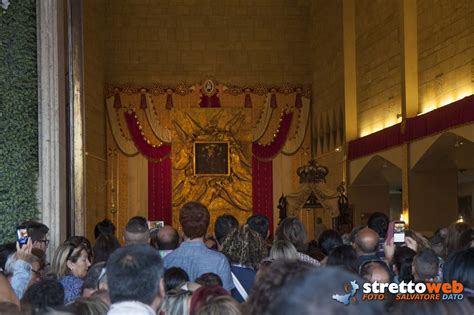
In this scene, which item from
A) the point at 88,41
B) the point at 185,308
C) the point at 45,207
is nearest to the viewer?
the point at 185,308

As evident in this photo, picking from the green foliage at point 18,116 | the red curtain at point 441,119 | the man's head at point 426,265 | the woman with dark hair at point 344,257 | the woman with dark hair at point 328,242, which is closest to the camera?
the man's head at point 426,265

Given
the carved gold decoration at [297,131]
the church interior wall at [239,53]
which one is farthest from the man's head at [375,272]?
the carved gold decoration at [297,131]

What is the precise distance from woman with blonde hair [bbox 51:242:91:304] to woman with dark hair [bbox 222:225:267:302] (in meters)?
0.99

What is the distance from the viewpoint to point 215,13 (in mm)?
27562

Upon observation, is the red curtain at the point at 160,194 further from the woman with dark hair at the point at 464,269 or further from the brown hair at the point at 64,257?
the woman with dark hair at the point at 464,269

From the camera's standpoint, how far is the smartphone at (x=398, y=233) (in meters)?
6.34

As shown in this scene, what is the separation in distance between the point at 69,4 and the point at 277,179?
14.2m

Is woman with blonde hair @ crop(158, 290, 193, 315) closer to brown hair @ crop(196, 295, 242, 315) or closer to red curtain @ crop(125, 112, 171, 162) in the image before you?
brown hair @ crop(196, 295, 242, 315)

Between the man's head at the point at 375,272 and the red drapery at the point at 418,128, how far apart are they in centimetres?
1025

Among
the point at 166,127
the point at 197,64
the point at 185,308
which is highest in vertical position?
the point at 197,64

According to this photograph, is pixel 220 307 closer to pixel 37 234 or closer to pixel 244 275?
pixel 244 275

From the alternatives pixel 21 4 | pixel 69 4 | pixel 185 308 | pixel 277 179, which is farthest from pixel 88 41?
pixel 185 308

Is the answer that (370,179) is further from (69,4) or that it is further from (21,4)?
(21,4)

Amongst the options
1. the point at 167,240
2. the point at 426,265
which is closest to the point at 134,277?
the point at 426,265
